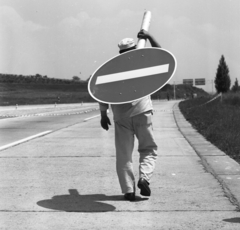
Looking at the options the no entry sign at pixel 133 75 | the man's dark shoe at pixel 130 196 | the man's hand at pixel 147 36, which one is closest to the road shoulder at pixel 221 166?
the man's dark shoe at pixel 130 196

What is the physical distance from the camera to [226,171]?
705cm

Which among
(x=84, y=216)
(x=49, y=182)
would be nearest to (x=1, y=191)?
(x=49, y=182)

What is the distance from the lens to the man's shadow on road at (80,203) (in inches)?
195

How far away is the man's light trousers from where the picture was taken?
5.21 meters

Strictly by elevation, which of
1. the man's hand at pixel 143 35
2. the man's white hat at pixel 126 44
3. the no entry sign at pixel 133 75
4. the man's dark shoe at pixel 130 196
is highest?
the man's hand at pixel 143 35

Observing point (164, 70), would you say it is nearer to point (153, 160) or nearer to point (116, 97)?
point (116, 97)

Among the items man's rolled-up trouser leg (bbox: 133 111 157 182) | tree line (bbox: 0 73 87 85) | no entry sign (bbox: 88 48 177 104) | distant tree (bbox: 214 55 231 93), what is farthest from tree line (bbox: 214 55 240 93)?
no entry sign (bbox: 88 48 177 104)

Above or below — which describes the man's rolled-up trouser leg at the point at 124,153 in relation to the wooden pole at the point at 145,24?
below

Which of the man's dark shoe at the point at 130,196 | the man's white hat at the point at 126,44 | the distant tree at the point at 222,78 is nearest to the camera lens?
the man's white hat at the point at 126,44

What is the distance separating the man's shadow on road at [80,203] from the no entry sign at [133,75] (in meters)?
1.03

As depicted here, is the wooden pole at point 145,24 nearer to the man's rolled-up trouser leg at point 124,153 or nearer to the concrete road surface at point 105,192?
the man's rolled-up trouser leg at point 124,153

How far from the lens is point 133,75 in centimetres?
495

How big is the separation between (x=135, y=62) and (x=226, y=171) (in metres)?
2.76

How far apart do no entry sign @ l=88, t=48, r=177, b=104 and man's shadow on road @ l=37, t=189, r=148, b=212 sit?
1.03 m
